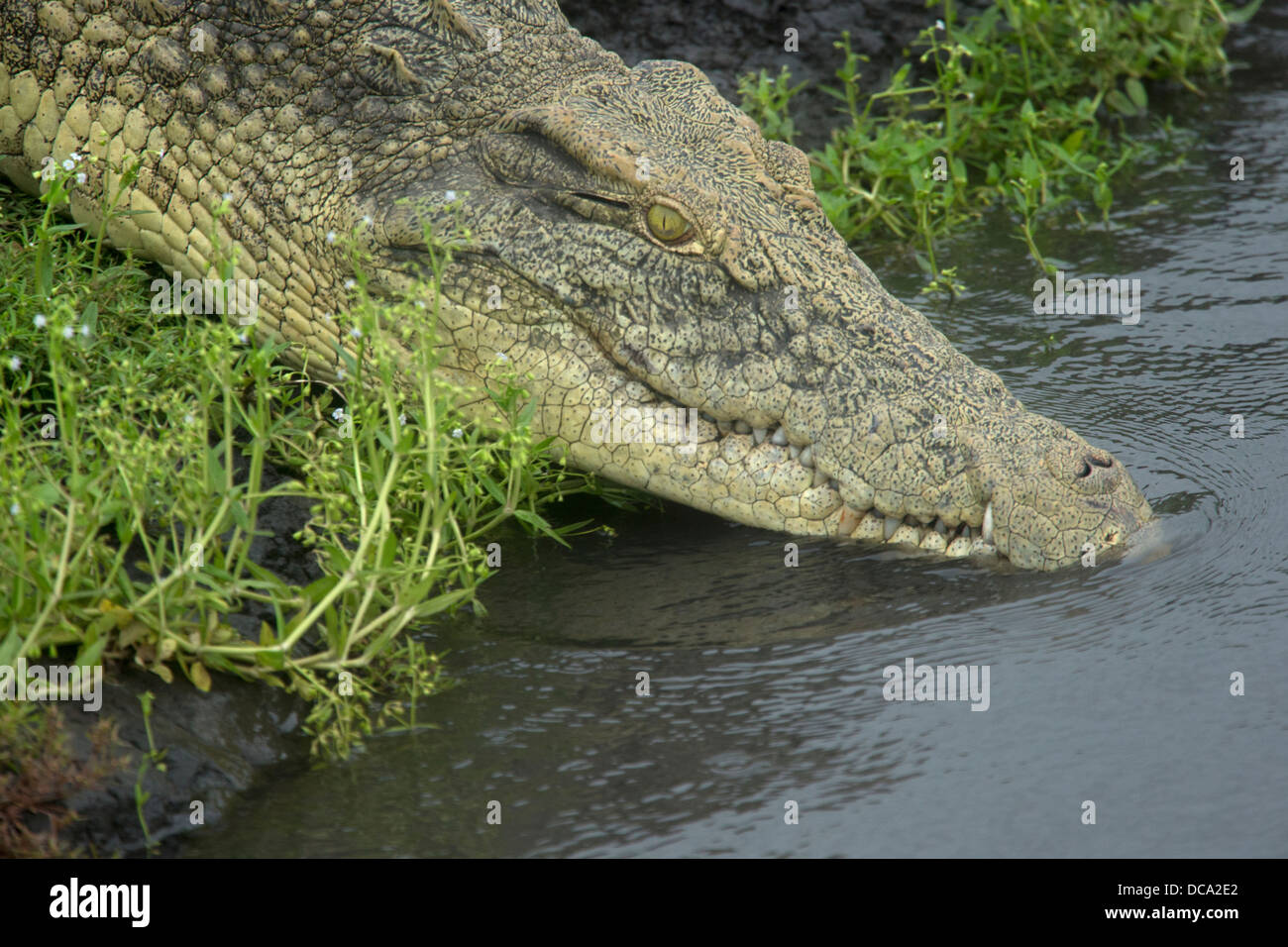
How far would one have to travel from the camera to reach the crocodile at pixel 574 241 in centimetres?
343

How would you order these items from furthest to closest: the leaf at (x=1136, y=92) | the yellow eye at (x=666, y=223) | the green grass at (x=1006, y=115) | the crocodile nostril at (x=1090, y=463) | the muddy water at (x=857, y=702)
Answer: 1. the leaf at (x=1136, y=92)
2. the green grass at (x=1006, y=115)
3. the yellow eye at (x=666, y=223)
4. the crocodile nostril at (x=1090, y=463)
5. the muddy water at (x=857, y=702)

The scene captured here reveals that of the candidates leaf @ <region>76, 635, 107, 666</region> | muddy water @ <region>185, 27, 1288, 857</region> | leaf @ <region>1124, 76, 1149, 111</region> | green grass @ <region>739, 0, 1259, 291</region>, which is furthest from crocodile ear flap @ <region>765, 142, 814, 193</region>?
leaf @ <region>1124, 76, 1149, 111</region>

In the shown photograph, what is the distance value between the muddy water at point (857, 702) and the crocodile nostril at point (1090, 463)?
237 mm

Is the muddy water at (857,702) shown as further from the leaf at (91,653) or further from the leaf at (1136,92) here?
the leaf at (1136,92)

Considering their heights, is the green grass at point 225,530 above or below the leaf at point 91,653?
above

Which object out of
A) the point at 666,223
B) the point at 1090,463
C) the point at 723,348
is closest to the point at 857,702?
the point at 1090,463

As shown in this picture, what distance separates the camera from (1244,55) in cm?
689

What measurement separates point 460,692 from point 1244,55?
5839mm

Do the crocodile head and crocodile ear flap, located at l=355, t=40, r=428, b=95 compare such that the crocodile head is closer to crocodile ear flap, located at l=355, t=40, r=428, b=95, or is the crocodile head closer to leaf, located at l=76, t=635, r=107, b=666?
crocodile ear flap, located at l=355, t=40, r=428, b=95

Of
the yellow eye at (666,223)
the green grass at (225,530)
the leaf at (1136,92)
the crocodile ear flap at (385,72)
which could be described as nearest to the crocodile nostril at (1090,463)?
the yellow eye at (666,223)

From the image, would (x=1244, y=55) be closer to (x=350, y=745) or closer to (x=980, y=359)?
(x=980, y=359)

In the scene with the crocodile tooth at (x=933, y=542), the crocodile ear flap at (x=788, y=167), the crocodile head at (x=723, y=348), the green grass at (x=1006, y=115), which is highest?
the green grass at (x=1006, y=115)

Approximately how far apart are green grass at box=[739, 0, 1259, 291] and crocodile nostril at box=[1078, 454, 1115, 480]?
1.54 m
